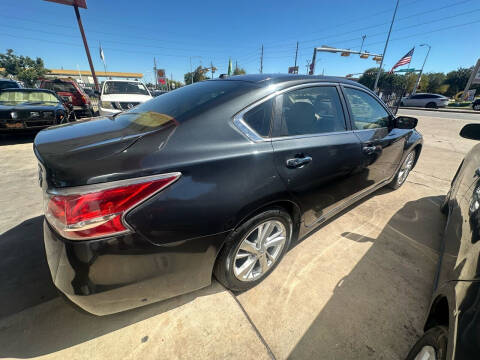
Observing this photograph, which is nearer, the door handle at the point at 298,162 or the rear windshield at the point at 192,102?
the rear windshield at the point at 192,102

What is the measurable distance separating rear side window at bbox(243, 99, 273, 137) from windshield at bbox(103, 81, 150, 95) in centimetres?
796

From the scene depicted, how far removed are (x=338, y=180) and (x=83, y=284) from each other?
2039mm

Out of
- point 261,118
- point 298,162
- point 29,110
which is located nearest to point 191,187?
point 261,118

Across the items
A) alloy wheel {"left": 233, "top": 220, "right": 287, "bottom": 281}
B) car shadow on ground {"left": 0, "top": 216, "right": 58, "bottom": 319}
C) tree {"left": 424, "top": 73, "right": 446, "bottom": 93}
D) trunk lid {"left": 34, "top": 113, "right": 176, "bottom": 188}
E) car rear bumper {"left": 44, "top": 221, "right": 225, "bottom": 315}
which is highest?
tree {"left": 424, "top": 73, "right": 446, "bottom": 93}

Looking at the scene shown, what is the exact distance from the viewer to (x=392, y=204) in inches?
126

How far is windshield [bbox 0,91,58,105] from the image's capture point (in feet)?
18.2

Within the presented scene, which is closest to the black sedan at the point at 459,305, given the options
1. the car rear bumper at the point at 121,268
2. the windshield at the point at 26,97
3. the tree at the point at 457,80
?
the car rear bumper at the point at 121,268

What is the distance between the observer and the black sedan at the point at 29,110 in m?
4.91

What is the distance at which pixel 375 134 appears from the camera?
244 centimetres

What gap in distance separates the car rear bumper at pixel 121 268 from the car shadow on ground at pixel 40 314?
0.62ft

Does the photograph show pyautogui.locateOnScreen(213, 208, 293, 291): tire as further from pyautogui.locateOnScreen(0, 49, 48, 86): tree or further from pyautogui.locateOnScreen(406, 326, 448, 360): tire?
pyautogui.locateOnScreen(0, 49, 48, 86): tree

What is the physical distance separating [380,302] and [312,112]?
5.57 feet

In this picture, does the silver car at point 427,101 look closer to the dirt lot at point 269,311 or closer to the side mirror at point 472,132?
the dirt lot at point 269,311

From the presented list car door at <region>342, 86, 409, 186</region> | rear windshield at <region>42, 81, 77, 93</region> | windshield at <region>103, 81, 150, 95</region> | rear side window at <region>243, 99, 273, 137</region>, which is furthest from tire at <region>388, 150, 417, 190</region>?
rear windshield at <region>42, 81, 77, 93</region>
